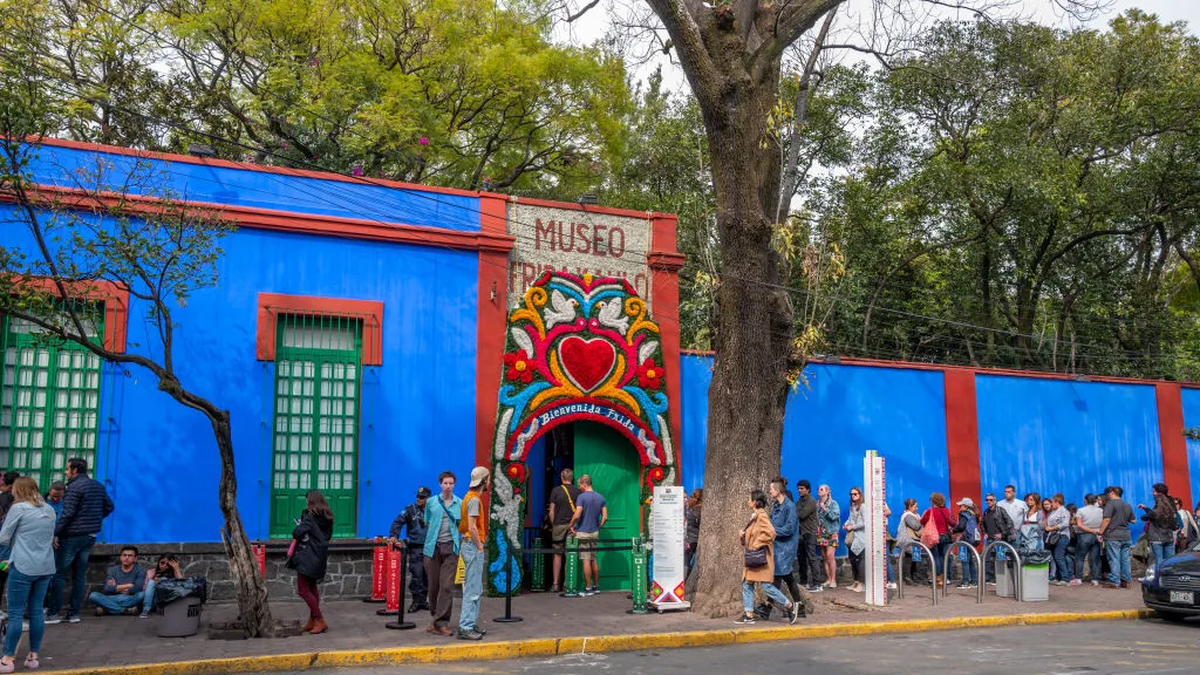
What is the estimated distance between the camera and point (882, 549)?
13812mm

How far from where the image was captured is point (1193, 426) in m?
21.8

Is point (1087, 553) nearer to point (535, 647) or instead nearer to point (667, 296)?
point (667, 296)

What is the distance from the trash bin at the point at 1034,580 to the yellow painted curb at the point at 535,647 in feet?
5.41

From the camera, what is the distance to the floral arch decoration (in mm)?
14859

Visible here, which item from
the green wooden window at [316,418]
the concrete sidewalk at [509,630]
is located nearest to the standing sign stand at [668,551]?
the concrete sidewalk at [509,630]

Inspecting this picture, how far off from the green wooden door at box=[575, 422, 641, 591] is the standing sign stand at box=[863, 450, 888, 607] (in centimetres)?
359

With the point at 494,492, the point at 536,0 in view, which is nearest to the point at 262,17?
the point at 536,0

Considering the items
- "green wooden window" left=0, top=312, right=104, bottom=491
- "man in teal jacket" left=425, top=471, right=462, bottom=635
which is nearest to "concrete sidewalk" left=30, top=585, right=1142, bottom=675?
"man in teal jacket" left=425, top=471, right=462, bottom=635

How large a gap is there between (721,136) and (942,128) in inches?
559

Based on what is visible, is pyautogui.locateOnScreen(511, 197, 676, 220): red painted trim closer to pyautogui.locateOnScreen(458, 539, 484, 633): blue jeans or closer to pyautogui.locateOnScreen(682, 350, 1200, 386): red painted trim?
pyautogui.locateOnScreen(682, 350, 1200, 386): red painted trim

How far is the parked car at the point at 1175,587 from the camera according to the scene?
42.3 ft

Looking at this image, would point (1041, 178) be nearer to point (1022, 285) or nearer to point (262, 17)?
point (1022, 285)

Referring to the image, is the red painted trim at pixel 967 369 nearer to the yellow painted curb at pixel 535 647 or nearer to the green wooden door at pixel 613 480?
the green wooden door at pixel 613 480

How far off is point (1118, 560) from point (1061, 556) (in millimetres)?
857
